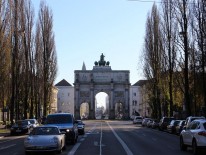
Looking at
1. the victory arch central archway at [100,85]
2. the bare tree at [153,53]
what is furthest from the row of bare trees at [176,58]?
the victory arch central archway at [100,85]

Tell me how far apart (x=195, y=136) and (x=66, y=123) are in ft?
33.6

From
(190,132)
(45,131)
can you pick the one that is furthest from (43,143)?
(190,132)

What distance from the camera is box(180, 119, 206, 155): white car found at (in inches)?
795

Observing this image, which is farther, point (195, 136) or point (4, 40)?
point (4, 40)

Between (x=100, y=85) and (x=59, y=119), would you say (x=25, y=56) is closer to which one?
(x=59, y=119)

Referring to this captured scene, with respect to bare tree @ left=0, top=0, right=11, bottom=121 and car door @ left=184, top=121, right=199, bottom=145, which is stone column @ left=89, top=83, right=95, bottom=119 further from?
car door @ left=184, top=121, right=199, bottom=145

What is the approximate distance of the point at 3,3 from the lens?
44469 millimetres

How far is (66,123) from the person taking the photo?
28.9 m

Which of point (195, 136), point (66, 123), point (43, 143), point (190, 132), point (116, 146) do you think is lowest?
point (116, 146)

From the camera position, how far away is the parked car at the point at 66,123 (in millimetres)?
27906

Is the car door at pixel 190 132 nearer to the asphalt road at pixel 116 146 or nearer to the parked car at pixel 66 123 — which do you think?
the asphalt road at pixel 116 146

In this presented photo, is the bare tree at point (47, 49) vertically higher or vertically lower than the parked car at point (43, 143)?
higher

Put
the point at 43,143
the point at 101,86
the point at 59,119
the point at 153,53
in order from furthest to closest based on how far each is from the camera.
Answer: the point at 101,86
the point at 153,53
the point at 59,119
the point at 43,143

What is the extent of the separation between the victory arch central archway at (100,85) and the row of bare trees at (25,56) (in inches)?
2356
